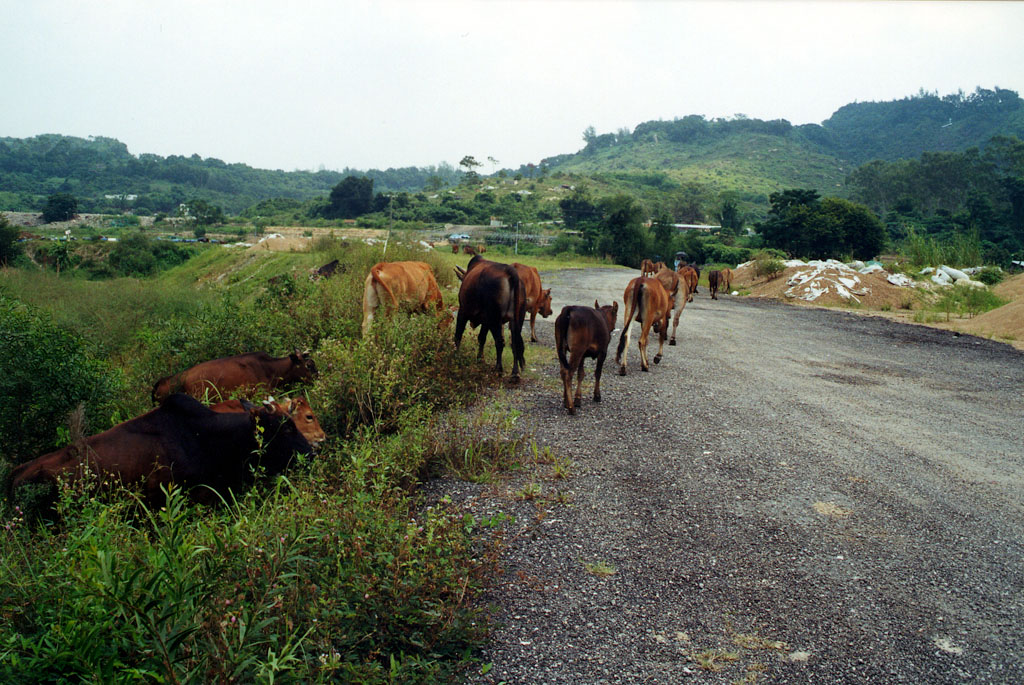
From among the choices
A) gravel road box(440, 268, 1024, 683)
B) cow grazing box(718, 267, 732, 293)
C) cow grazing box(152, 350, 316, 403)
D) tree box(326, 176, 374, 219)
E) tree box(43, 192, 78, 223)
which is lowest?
cow grazing box(718, 267, 732, 293)

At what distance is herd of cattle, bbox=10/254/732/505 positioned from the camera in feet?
16.7

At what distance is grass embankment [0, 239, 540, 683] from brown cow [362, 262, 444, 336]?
2.87m

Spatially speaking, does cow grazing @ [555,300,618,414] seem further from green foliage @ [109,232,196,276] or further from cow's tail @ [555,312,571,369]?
green foliage @ [109,232,196,276]

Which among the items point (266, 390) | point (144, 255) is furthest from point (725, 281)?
point (144, 255)

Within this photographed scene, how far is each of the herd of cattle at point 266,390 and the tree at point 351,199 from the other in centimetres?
7463

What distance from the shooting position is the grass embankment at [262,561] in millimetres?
2562

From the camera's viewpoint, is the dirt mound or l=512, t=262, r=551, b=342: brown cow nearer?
l=512, t=262, r=551, b=342: brown cow

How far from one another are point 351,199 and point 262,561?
85.3 meters

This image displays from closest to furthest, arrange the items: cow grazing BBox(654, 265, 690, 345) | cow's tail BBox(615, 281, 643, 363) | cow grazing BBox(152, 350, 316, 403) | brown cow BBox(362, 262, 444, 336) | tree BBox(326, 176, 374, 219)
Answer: cow grazing BBox(152, 350, 316, 403), cow's tail BBox(615, 281, 643, 363), brown cow BBox(362, 262, 444, 336), cow grazing BBox(654, 265, 690, 345), tree BBox(326, 176, 374, 219)

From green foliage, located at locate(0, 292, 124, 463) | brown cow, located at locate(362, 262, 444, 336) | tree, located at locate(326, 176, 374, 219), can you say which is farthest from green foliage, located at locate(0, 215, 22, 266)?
tree, located at locate(326, 176, 374, 219)

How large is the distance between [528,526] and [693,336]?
1046cm

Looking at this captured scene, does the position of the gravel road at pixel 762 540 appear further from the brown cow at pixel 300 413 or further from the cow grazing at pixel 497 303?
the brown cow at pixel 300 413

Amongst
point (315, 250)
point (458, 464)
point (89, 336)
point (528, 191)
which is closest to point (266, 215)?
point (528, 191)

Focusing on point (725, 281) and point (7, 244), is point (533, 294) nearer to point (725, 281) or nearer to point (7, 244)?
point (725, 281)
